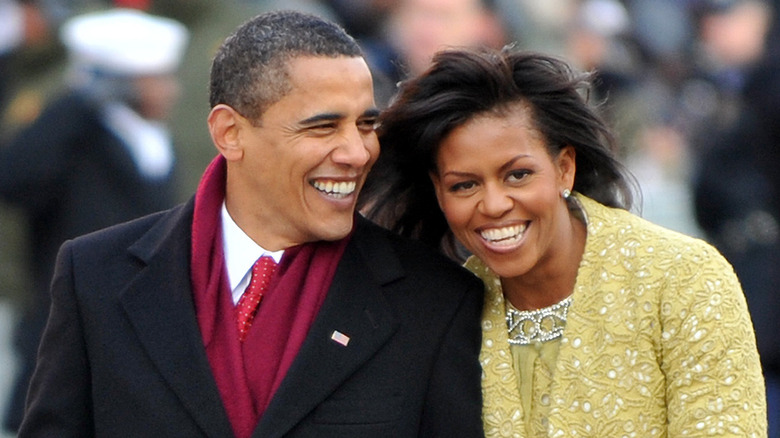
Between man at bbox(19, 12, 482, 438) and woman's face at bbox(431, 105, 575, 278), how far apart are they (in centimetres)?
20

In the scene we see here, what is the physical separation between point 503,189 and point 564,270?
1.00 ft

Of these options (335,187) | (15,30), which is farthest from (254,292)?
(15,30)

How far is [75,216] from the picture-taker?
7.68m

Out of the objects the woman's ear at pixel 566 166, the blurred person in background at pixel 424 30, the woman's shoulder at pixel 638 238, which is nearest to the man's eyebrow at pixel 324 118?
the woman's ear at pixel 566 166

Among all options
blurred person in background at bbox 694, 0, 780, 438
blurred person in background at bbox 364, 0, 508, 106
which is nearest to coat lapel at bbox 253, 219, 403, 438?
blurred person in background at bbox 694, 0, 780, 438

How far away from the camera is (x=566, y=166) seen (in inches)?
194

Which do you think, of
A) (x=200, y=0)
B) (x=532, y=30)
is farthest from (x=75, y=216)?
(x=532, y=30)

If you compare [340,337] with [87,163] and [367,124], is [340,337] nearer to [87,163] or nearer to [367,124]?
[367,124]

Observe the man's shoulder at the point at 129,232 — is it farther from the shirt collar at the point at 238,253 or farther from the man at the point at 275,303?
the shirt collar at the point at 238,253

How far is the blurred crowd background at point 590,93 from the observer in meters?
7.55

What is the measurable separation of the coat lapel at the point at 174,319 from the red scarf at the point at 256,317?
33 millimetres

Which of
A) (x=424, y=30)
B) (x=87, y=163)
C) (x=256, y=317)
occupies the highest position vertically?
(x=256, y=317)

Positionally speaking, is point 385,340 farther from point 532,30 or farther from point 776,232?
point 532,30

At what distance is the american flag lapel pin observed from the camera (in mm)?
4711
